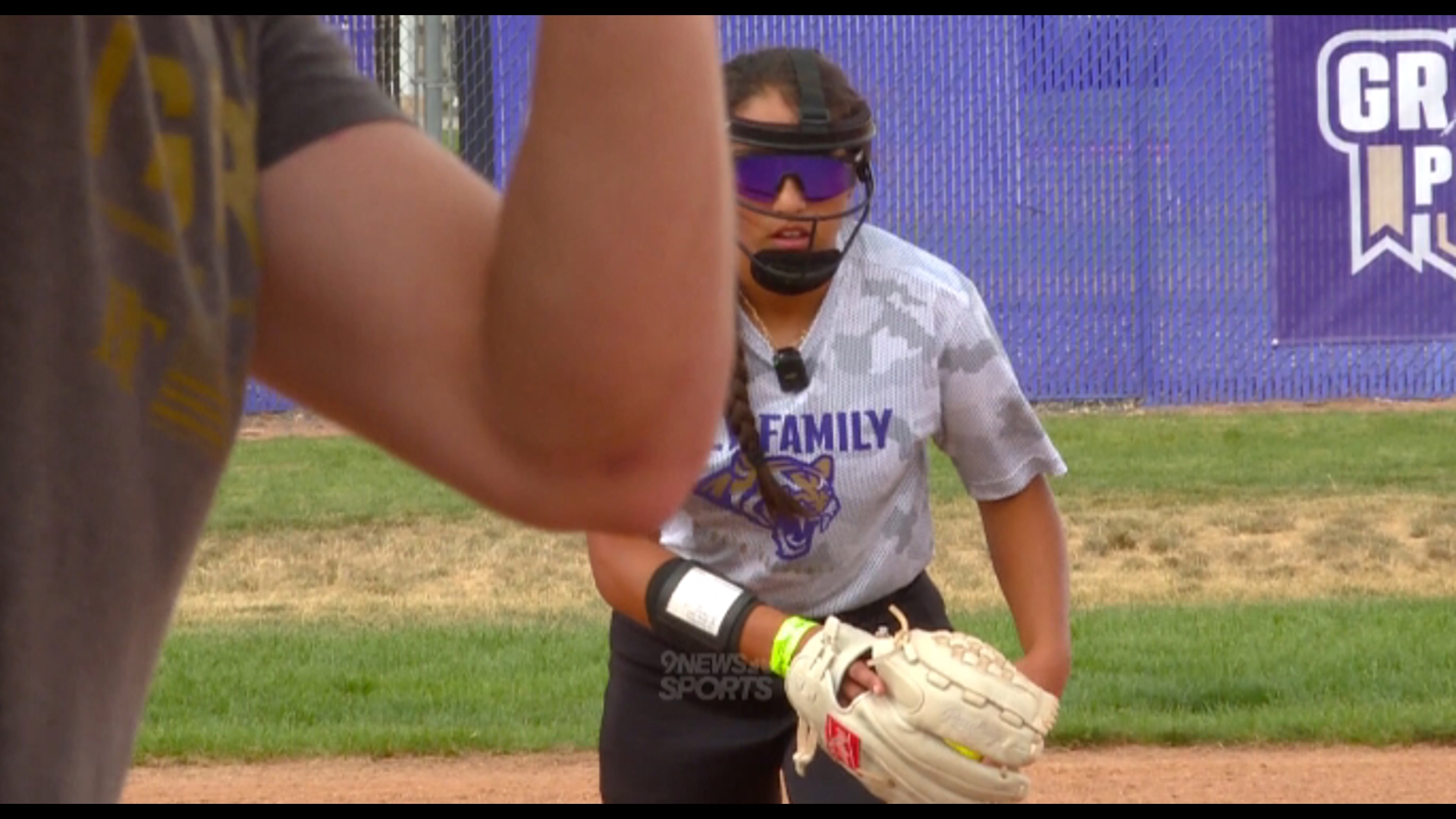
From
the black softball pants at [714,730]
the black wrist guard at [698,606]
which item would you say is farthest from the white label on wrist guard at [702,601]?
the black softball pants at [714,730]

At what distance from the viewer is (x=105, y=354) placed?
3.71ft

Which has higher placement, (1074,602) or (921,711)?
(921,711)

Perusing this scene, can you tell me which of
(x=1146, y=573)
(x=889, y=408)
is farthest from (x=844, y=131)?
(x=1146, y=573)

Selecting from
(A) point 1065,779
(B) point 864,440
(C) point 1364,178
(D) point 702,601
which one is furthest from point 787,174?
(C) point 1364,178

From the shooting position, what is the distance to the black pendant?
12.5 feet

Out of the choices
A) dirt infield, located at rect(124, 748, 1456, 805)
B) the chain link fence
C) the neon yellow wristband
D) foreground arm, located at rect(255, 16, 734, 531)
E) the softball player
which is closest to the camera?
foreground arm, located at rect(255, 16, 734, 531)

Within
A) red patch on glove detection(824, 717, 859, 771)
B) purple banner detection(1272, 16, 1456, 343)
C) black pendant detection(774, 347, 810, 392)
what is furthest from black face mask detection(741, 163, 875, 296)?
purple banner detection(1272, 16, 1456, 343)

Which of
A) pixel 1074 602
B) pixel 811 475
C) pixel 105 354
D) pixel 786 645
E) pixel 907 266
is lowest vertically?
pixel 1074 602

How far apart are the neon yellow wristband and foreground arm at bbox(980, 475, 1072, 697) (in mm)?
516

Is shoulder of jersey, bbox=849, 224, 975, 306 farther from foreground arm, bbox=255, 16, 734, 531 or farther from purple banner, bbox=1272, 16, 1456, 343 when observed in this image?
purple banner, bbox=1272, 16, 1456, 343

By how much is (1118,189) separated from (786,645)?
34.8 ft

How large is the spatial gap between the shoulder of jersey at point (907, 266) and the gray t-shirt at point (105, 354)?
2.69m

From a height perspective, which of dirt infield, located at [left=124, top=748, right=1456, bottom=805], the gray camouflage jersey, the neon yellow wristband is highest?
the gray camouflage jersey

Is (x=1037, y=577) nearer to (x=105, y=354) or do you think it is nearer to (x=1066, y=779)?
(x=1066, y=779)
